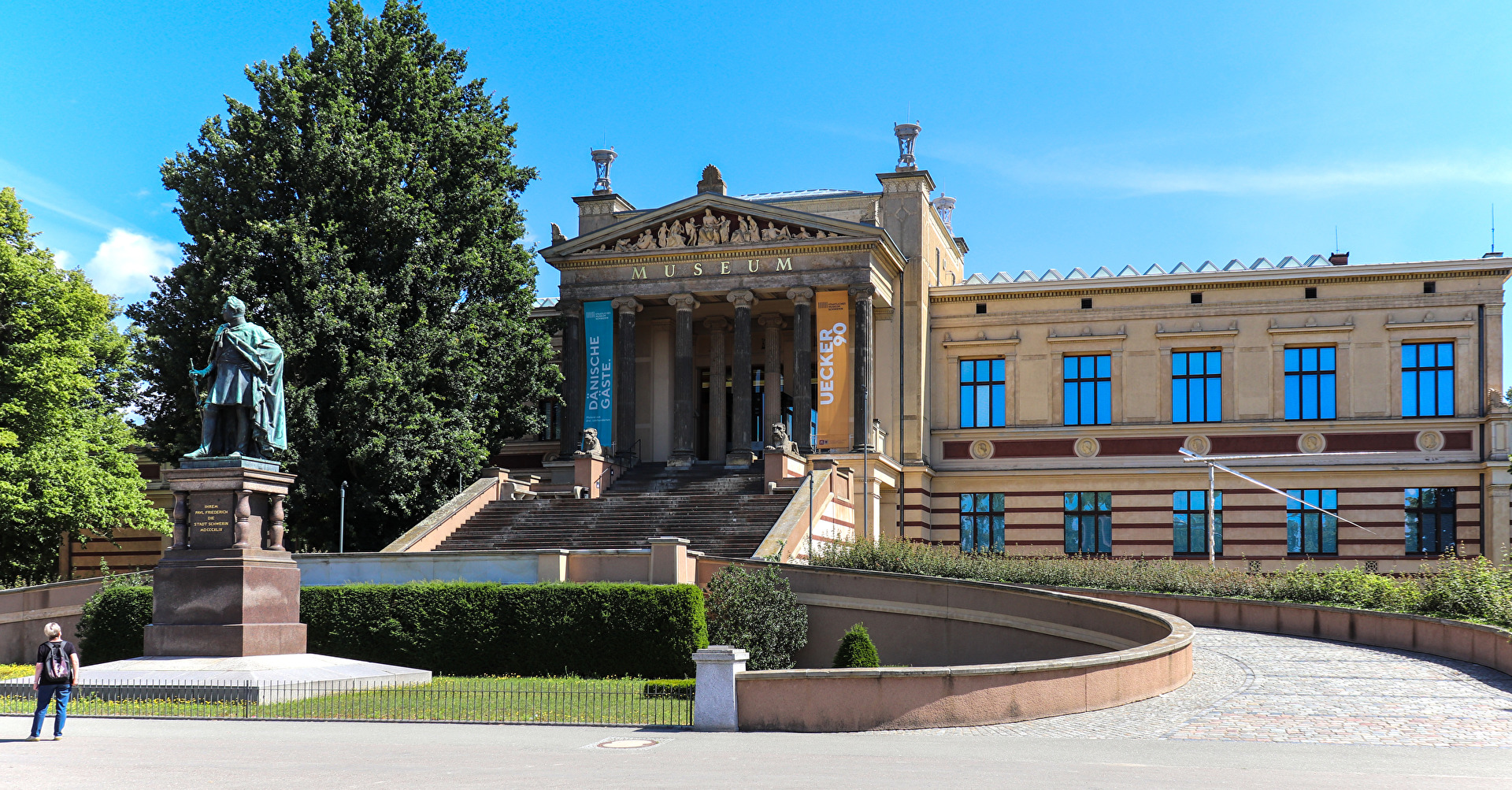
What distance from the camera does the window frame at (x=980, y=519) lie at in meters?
46.4

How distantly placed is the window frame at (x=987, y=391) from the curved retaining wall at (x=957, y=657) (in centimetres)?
1952

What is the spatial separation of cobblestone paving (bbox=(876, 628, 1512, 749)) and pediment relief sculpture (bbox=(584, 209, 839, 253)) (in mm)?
22746

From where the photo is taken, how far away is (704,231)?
43.8 m

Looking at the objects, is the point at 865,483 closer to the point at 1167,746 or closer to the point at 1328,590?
the point at 1328,590

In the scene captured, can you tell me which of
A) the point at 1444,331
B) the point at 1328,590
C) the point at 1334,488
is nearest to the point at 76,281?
the point at 1328,590

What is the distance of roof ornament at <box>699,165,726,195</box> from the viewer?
148 feet

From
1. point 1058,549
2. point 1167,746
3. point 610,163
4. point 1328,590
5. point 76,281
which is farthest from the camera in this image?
point 610,163

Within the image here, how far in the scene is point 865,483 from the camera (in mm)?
40219

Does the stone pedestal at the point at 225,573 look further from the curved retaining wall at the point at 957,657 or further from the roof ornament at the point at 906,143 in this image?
the roof ornament at the point at 906,143

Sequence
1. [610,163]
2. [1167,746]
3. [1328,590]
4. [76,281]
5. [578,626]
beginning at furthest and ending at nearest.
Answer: [610,163] → [76,281] → [1328,590] → [578,626] → [1167,746]

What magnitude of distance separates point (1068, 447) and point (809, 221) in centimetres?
1196

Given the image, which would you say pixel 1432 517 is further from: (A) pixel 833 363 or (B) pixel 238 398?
(B) pixel 238 398

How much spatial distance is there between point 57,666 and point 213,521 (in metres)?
Result: 5.93

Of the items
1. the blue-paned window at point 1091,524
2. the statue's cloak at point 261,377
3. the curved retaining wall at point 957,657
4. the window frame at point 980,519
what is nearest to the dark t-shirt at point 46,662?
the statue's cloak at point 261,377
